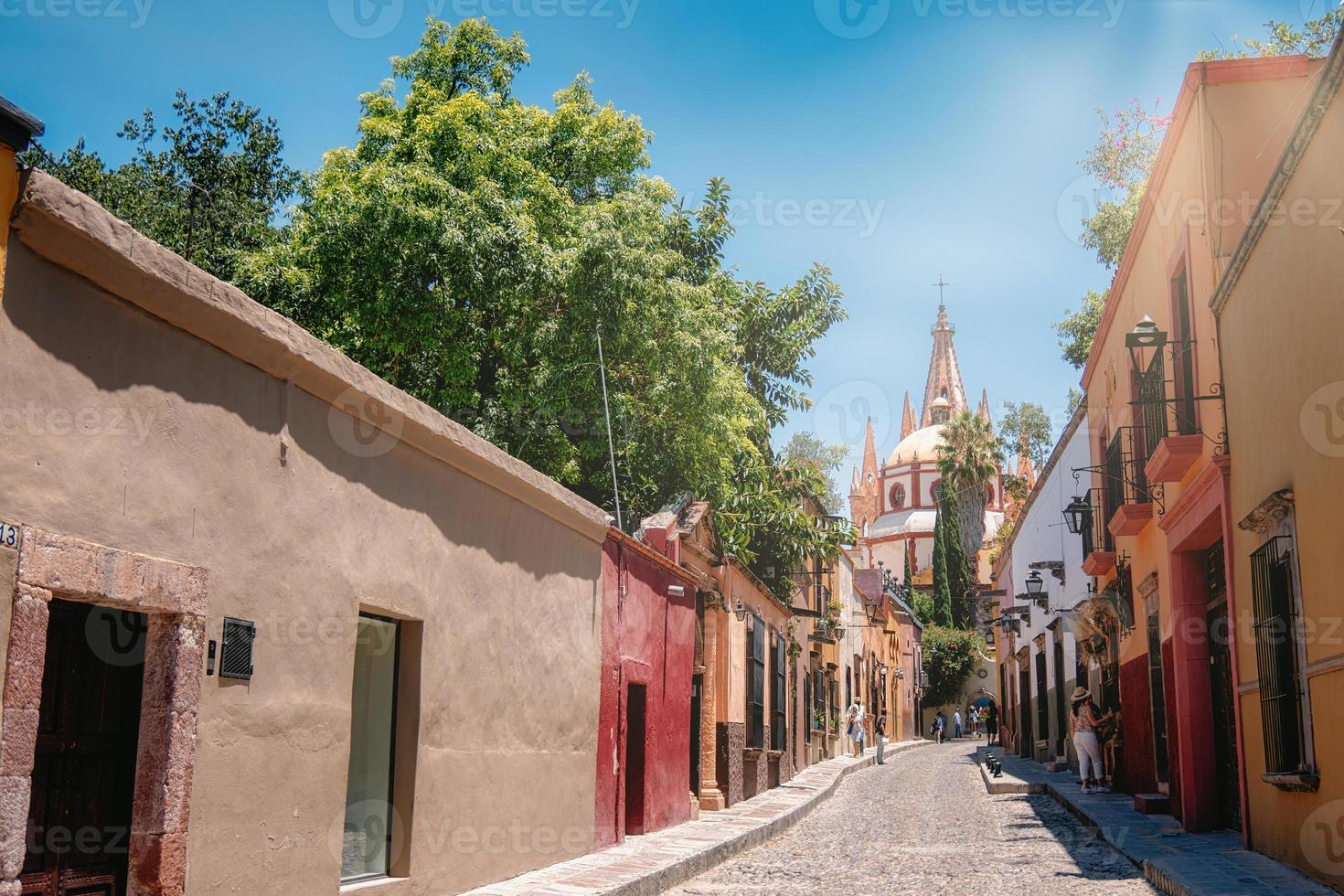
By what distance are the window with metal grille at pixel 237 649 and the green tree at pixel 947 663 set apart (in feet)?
189

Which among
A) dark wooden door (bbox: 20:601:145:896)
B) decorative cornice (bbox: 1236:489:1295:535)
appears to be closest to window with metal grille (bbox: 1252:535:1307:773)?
decorative cornice (bbox: 1236:489:1295:535)

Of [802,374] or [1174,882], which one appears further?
[802,374]

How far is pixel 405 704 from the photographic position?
752cm

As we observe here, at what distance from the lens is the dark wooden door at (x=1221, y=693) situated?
1170 centimetres

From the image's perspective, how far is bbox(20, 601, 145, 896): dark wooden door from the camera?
16.1ft

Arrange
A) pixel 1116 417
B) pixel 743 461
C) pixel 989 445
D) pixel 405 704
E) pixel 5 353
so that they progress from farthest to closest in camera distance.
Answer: pixel 989 445
pixel 743 461
pixel 1116 417
pixel 405 704
pixel 5 353

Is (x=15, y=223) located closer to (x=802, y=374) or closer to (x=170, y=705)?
(x=170, y=705)

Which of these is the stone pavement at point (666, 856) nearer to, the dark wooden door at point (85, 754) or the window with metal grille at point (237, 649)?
the window with metal grille at point (237, 649)

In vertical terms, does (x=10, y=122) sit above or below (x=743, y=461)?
below

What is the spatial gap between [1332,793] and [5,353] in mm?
7632

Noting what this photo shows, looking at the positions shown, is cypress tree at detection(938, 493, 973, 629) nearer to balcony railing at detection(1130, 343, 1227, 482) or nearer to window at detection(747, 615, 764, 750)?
window at detection(747, 615, 764, 750)

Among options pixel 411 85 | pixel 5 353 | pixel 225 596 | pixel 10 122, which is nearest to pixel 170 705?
pixel 225 596

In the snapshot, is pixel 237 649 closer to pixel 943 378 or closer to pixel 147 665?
pixel 147 665

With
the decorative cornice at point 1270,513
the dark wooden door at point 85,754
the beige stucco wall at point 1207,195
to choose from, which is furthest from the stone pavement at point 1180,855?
the dark wooden door at point 85,754
